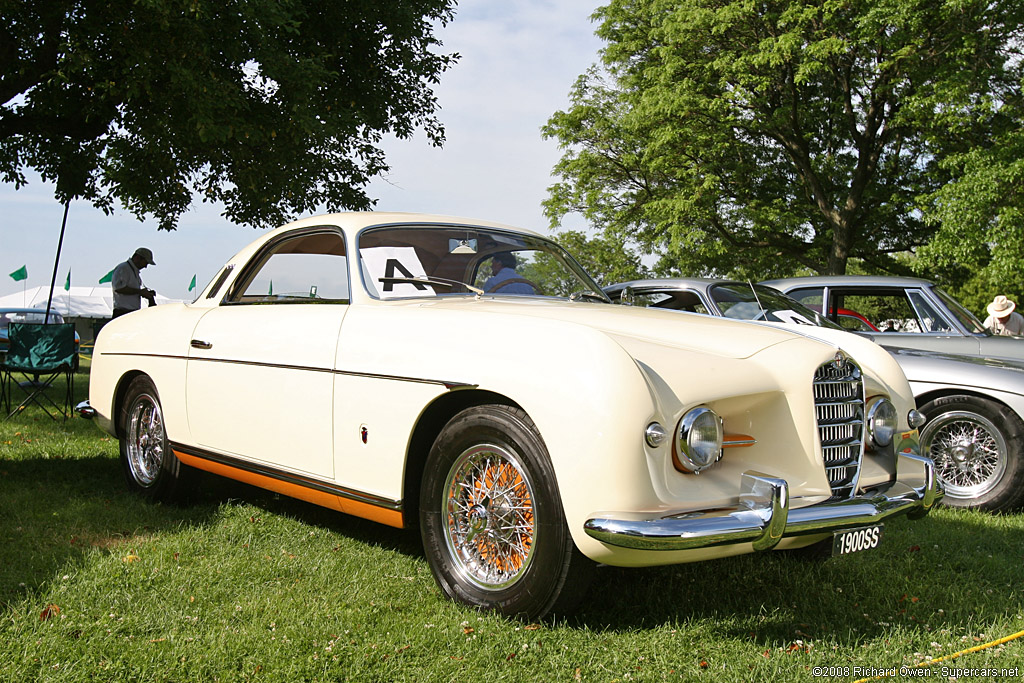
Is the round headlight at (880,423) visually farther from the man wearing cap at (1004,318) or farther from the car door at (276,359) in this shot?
the man wearing cap at (1004,318)

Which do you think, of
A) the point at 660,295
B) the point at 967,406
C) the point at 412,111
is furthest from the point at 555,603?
the point at 412,111

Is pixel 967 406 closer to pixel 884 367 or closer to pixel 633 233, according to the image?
pixel 884 367

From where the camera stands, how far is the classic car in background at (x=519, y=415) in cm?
291

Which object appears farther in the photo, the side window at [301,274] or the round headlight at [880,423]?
the side window at [301,274]

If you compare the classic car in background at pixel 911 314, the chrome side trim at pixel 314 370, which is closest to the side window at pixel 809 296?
the classic car in background at pixel 911 314

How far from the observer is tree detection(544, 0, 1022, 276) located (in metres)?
17.7

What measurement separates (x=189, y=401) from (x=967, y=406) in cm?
519

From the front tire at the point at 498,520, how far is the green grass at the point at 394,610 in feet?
0.41

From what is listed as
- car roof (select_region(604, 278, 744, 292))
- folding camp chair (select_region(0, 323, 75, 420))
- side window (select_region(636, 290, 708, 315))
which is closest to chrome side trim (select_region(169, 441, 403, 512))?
side window (select_region(636, 290, 708, 315))

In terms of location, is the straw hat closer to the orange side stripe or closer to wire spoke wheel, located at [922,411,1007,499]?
wire spoke wheel, located at [922,411,1007,499]

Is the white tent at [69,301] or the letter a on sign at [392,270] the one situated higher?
the letter a on sign at [392,270]

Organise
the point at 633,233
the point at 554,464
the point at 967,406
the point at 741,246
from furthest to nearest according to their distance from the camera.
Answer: the point at 633,233 → the point at 741,246 → the point at 967,406 → the point at 554,464

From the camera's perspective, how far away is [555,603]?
3102 mm

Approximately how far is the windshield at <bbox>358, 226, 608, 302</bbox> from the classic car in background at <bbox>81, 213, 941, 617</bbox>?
0.01 m
